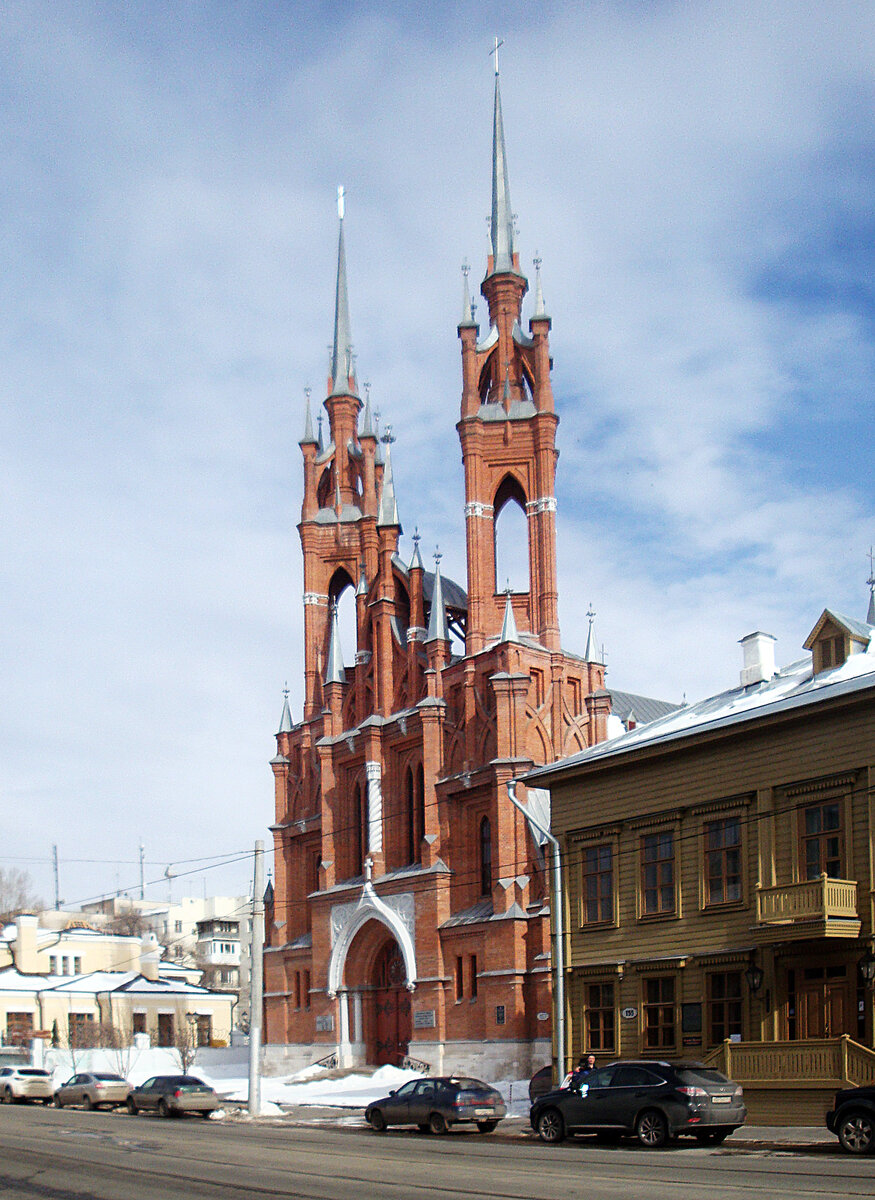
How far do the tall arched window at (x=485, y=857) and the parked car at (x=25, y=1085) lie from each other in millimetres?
15840

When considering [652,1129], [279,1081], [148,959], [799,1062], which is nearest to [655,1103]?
[652,1129]

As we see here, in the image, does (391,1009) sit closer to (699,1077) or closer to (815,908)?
(815,908)

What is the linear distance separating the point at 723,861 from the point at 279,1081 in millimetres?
26533

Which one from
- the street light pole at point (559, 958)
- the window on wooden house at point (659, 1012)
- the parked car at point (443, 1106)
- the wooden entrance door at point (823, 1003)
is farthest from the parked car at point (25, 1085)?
the wooden entrance door at point (823, 1003)

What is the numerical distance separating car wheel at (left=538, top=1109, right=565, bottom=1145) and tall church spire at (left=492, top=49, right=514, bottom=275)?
40.7 metres

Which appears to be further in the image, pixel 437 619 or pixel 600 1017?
pixel 437 619

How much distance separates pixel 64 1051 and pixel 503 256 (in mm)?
37742

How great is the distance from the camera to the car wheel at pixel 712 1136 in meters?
24.0

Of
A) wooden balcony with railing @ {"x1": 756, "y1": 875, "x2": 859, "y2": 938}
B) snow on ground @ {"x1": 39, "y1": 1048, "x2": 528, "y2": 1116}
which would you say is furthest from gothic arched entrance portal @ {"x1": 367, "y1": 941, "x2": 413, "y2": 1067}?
wooden balcony with railing @ {"x1": 756, "y1": 875, "x2": 859, "y2": 938}

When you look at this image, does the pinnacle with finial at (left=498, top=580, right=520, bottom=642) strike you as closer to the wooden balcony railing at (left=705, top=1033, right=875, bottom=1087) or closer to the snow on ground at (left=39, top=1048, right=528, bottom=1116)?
the snow on ground at (left=39, top=1048, right=528, bottom=1116)

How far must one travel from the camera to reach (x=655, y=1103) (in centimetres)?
2367

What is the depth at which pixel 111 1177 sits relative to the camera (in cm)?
1894

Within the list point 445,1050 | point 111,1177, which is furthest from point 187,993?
point 111,1177

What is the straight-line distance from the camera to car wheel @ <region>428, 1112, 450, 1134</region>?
28.5 meters
